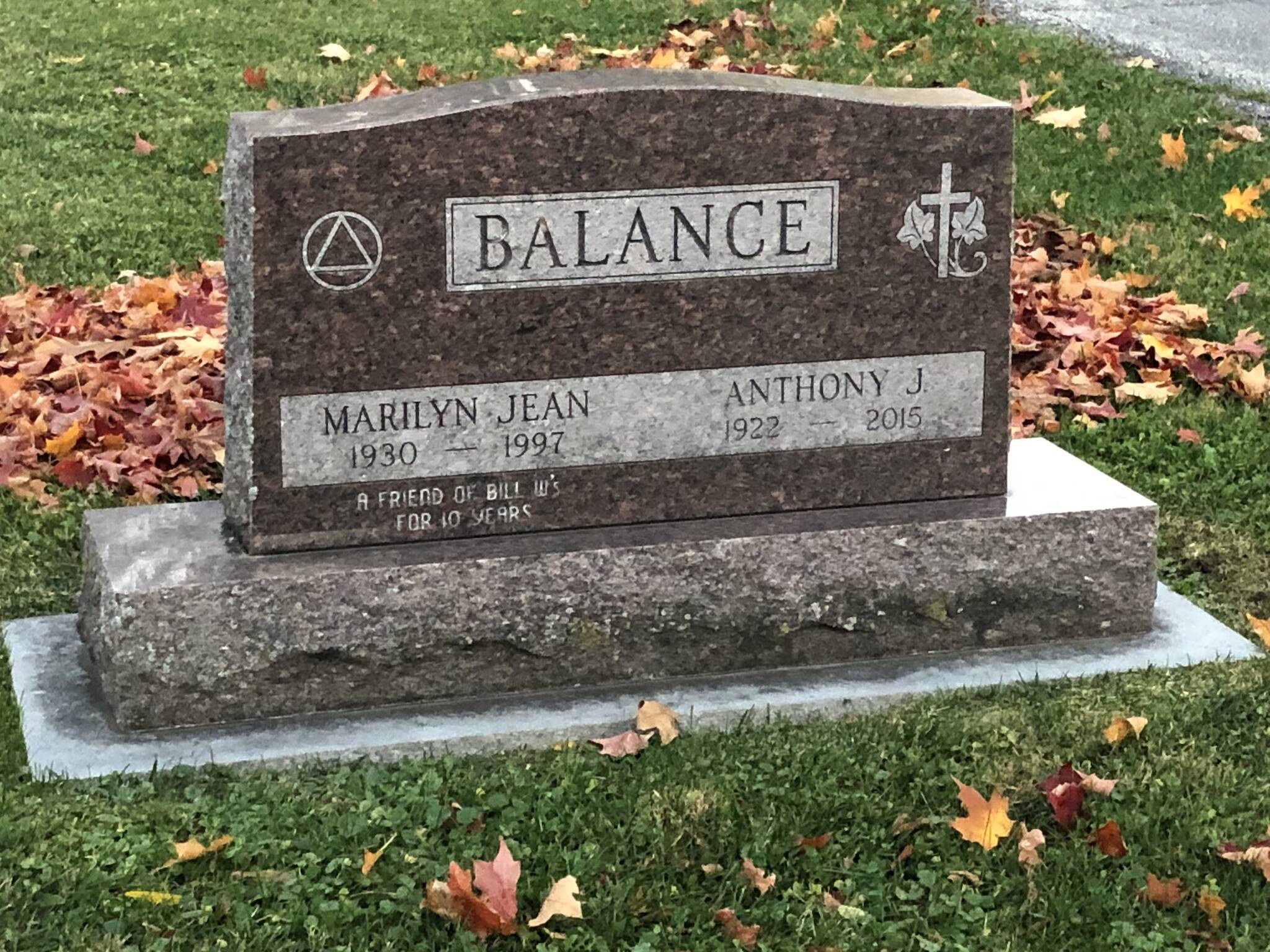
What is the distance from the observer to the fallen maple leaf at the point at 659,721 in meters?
4.12

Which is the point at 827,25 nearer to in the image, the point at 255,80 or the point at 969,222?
the point at 255,80

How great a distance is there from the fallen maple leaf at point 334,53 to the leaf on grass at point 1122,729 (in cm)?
739

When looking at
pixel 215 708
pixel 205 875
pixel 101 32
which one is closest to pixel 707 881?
pixel 205 875

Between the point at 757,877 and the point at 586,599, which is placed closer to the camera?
the point at 757,877

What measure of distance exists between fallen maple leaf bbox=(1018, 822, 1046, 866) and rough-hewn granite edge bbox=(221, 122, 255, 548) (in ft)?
6.08

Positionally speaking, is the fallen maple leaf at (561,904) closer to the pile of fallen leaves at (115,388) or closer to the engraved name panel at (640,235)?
the engraved name panel at (640,235)

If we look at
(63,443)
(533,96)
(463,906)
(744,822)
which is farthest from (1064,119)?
(463,906)

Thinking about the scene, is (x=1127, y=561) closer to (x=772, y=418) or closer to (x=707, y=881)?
(x=772, y=418)

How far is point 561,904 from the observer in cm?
340

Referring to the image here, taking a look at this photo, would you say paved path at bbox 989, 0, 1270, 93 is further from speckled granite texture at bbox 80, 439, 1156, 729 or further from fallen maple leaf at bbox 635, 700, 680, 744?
fallen maple leaf at bbox 635, 700, 680, 744

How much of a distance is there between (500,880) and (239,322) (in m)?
1.48

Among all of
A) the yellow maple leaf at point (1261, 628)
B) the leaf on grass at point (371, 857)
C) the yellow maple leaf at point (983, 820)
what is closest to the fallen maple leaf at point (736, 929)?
the yellow maple leaf at point (983, 820)

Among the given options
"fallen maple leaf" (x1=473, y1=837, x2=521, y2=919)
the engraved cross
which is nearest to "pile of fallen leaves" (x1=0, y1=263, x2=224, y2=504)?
the engraved cross

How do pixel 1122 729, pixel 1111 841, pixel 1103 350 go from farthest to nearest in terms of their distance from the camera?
pixel 1103 350, pixel 1122 729, pixel 1111 841
